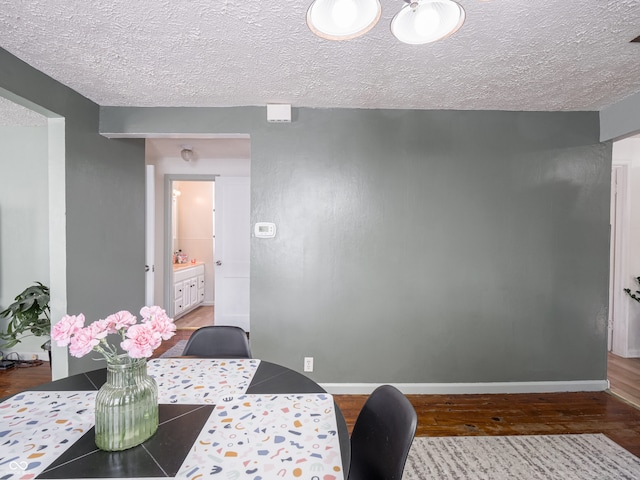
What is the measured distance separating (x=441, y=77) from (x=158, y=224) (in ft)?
13.1

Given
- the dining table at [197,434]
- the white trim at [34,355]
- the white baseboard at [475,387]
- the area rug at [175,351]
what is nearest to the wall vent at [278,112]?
the dining table at [197,434]

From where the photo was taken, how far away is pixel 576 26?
1668mm

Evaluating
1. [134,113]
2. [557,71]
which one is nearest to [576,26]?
[557,71]

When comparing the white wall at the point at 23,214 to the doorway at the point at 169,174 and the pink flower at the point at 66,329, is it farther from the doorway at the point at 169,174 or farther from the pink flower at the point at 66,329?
the pink flower at the point at 66,329

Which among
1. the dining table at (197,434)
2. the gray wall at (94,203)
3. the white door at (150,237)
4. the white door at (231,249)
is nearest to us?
the dining table at (197,434)

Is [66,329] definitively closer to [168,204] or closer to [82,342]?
[82,342]

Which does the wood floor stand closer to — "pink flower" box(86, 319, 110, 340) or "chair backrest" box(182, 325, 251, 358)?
"chair backrest" box(182, 325, 251, 358)

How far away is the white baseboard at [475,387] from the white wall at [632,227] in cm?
125

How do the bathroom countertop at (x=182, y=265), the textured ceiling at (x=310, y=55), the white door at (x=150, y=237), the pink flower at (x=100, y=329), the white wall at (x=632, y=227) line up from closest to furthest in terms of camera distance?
the pink flower at (x=100, y=329) < the textured ceiling at (x=310, y=55) < the white wall at (x=632, y=227) < the white door at (x=150, y=237) < the bathroom countertop at (x=182, y=265)

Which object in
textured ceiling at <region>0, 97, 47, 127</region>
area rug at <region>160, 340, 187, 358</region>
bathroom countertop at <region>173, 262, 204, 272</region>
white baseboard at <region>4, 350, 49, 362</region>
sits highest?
textured ceiling at <region>0, 97, 47, 127</region>

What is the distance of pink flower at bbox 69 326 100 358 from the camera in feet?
3.16

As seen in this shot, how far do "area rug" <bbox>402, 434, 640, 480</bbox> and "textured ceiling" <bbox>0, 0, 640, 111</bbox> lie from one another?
250 centimetres

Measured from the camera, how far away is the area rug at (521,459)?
1870 mm

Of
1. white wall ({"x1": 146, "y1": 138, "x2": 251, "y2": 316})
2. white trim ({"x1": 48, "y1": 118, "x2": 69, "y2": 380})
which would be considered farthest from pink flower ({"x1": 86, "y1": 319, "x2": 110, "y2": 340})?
white wall ({"x1": 146, "y1": 138, "x2": 251, "y2": 316})
